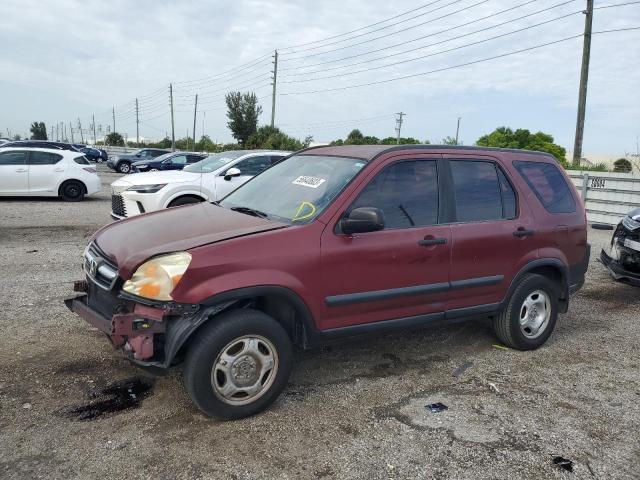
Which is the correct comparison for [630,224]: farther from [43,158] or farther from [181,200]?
[43,158]

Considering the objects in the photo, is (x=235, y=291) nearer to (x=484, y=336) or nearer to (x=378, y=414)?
(x=378, y=414)

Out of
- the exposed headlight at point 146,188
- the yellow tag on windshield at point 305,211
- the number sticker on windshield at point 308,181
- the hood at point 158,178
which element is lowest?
the exposed headlight at point 146,188

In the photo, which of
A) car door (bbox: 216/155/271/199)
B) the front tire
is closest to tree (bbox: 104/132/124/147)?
car door (bbox: 216/155/271/199)

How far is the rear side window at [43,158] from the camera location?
1402 centimetres

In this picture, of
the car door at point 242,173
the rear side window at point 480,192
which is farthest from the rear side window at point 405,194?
the car door at point 242,173

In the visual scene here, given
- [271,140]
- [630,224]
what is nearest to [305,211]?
[630,224]

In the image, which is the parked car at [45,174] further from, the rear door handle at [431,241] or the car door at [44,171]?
the rear door handle at [431,241]

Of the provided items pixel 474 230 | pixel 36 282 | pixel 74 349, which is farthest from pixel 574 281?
pixel 36 282

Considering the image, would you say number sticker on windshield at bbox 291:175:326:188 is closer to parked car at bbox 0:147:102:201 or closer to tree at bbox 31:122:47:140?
parked car at bbox 0:147:102:201

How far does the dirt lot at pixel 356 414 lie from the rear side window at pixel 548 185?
4.36 ft

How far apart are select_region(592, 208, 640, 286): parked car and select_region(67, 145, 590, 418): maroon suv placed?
6.48 ft

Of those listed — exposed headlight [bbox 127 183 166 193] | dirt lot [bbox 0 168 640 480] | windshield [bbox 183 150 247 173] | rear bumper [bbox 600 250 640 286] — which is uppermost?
windshield [bbox 183 150 247 173]

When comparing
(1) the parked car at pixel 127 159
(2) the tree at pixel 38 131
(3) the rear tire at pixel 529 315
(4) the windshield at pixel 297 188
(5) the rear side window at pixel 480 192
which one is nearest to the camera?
(4) the windshield at pixel 297 188

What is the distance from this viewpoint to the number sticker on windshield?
3950 mm
